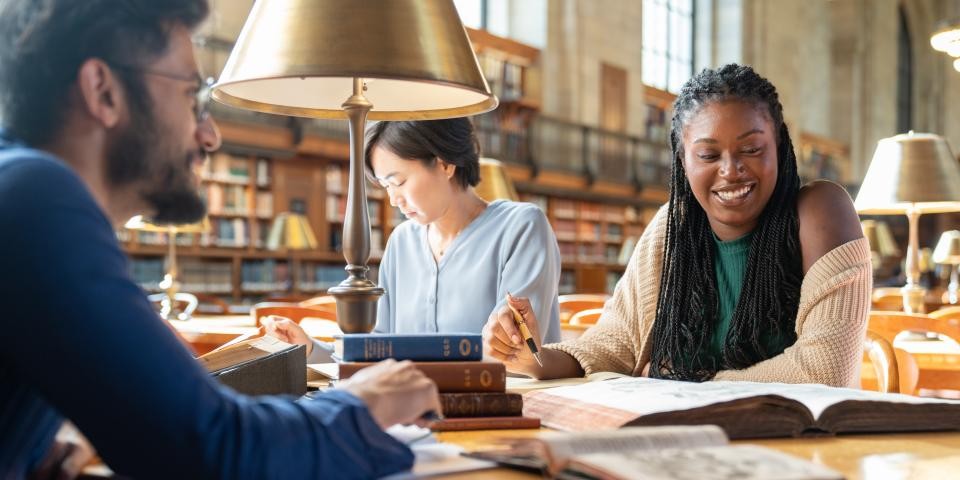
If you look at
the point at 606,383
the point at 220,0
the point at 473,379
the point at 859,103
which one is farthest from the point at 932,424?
the point at 859,103

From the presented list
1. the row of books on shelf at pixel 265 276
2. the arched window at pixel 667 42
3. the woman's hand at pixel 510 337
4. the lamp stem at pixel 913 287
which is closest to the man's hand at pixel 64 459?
the woman's hand at pixel 510 337

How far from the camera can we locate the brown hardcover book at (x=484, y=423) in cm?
130

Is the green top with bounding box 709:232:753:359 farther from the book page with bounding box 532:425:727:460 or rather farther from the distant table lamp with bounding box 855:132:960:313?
the distant table lamp with bounding box 855:132:960:313

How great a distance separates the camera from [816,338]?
1.80m

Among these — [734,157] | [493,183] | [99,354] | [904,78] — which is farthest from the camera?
[904,78]

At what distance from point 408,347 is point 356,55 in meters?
0.49

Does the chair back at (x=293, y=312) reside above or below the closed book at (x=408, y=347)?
below

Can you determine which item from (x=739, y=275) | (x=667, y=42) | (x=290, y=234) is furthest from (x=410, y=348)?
(x=667, y=42)

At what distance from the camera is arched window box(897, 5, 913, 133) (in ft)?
78.9

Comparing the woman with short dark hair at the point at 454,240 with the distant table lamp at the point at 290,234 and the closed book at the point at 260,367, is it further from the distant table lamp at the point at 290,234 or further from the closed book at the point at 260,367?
the distant table lamp at the point at 290,234

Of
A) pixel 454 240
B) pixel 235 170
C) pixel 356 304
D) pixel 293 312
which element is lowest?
pixel 293 312

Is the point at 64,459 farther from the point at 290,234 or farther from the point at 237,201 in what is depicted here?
the point at 237,201

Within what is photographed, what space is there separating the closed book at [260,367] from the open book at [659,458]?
48cm

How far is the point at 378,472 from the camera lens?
0.94 m
